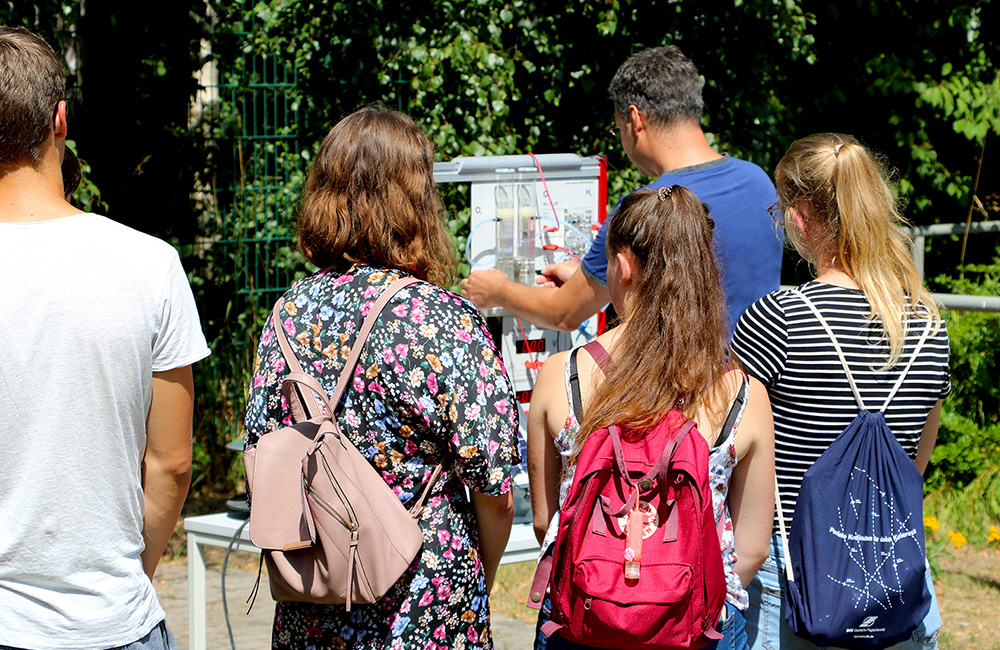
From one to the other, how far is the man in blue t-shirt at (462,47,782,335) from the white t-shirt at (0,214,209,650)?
1348 millimetres

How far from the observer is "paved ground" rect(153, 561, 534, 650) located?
13.2 ft

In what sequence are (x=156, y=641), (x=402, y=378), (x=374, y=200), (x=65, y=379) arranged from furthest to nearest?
(x=374, y=200)
(x=402, y=378)
(x=156, y=641)
(x=65, y=379)

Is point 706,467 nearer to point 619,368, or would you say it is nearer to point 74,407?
point 619,368

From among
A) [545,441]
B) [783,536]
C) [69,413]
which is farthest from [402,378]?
[783,536]

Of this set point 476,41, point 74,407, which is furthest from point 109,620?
point 476,41

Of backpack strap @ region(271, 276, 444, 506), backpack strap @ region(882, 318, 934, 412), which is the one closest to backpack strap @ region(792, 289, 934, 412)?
backpack strap @ region(882, 318, 934, 412)

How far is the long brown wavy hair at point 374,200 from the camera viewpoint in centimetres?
184

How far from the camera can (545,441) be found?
1.84 metres

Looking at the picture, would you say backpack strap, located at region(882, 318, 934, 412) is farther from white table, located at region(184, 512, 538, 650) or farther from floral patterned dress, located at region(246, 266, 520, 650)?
white table, located at region(184, 512, 538, 650)

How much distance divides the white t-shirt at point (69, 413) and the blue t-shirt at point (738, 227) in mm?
1287

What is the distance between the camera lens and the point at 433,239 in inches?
74.9

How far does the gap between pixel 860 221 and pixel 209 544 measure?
6.30 ft

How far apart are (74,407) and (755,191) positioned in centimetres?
178

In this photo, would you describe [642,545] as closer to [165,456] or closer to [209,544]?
[165,456]
